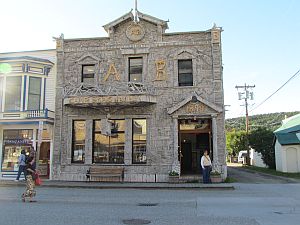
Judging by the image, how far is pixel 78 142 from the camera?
21.0 m

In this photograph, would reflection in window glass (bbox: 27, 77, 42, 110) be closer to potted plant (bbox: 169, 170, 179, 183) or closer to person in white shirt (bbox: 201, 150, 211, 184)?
potted plant (bbox: 169, 170, 179, 183)

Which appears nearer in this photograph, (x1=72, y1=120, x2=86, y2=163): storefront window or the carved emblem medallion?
(x1=72, y1=120, x2=86, y2=163): storefront window

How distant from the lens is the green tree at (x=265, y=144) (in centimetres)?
3117

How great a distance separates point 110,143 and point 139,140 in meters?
1.79

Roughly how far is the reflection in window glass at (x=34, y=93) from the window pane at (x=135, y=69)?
5850mm

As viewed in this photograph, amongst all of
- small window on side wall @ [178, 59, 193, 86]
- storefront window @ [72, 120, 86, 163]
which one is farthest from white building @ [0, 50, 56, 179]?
small window on side wall @ [178, 59, 193, 86]

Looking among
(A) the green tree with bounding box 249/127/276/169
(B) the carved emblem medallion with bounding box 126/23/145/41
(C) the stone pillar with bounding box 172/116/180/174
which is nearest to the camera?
(C) the stone pillar with bounding box 172/116/180/174

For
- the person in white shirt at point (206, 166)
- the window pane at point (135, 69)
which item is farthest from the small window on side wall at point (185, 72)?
the person in white shirt at point (206, 166)

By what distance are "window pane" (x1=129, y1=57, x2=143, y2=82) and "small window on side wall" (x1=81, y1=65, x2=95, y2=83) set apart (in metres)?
2.40

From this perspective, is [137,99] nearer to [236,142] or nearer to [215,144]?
[215,144]

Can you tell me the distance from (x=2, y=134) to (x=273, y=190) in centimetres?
1626

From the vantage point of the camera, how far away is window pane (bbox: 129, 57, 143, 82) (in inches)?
821

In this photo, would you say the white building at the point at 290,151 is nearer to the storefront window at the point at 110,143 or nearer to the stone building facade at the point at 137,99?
the stone building facade at the point at 137,99

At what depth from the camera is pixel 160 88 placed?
20297mm
